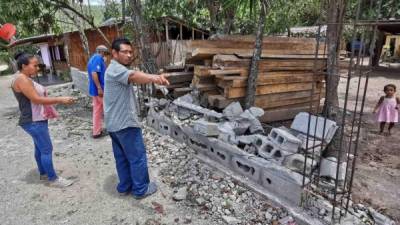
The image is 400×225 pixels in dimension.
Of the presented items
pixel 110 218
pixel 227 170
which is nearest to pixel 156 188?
pixel 110 218

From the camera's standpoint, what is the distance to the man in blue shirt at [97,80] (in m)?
5.20

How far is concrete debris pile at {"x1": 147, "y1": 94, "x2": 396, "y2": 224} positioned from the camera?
123 inches

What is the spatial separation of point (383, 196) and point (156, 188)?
286 cm

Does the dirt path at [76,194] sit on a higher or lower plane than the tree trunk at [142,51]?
lower

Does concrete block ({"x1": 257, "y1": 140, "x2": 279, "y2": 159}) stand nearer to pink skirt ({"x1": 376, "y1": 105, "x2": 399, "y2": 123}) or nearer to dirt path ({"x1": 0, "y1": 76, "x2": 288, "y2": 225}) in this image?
dirt path ({"x1": 0, "y1": 76, "x2": 288, "y2": 225})

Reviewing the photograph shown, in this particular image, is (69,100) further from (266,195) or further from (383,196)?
(383,196)

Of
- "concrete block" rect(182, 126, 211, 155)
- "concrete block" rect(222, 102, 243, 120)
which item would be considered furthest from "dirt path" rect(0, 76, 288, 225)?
"concrete block" rect(222, 102, 243, 120)

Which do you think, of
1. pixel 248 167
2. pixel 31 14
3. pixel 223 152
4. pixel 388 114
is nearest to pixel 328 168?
pixel 248 167

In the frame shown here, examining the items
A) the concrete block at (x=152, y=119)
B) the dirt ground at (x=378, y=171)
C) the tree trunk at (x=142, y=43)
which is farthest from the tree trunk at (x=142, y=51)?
the dirt ground at (x=378, y=171)

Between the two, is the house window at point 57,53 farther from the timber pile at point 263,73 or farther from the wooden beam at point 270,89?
the wooden beam at point 270,89

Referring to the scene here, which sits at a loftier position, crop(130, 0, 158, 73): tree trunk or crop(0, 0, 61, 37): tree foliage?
crop(0, 0, 61, 37): tree foliage

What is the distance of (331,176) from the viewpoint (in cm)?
343

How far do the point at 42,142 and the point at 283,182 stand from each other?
2.91 m

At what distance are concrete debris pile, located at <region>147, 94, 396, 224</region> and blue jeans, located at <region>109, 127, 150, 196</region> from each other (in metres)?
1.15
